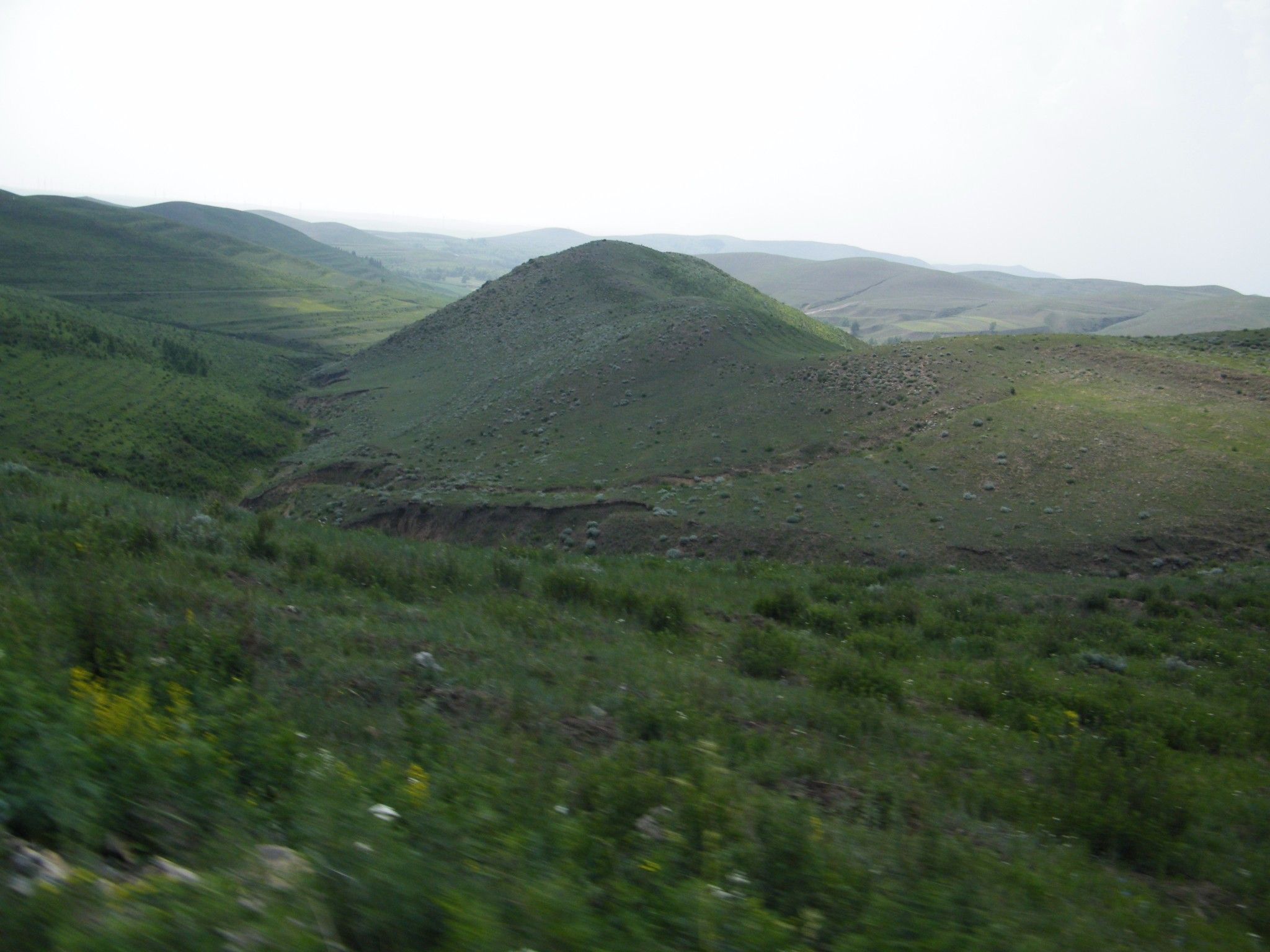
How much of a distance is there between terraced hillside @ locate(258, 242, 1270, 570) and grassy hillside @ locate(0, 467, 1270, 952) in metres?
10.6

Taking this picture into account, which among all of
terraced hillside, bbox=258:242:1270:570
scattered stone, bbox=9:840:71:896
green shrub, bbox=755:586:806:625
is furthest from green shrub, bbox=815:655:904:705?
terraced hillside, bbox=258:242:1270:570

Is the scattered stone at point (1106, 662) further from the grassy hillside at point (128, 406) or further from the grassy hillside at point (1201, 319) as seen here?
the grassy hillside at point (1201, 319)

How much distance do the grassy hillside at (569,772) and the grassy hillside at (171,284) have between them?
7908 centimetres

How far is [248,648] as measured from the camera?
647 cm

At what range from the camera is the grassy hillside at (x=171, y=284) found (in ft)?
275

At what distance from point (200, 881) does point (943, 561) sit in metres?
18.5

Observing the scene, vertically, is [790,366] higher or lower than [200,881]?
higher

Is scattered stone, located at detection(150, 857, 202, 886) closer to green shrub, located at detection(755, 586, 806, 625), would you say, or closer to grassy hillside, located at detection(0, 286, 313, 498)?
green shrub, located at detection(755, 586, 806, 625)

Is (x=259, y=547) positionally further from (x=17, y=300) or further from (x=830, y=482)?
(x=17, y=300)

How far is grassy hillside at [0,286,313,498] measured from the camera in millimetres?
34312

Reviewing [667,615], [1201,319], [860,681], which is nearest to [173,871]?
[860,681]

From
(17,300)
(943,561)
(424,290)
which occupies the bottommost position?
(943,561)

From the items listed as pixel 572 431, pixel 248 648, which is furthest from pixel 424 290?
pixel 248 648

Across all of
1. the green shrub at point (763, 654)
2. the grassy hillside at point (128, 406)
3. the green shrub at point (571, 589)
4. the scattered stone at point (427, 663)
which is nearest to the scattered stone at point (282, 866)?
the scattered stone at point (427, 663)
